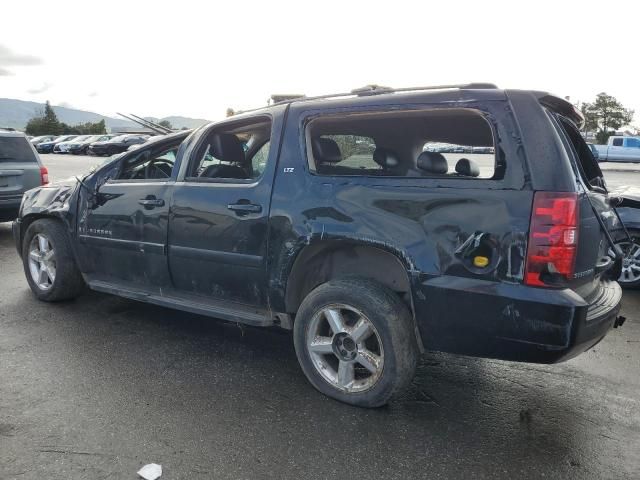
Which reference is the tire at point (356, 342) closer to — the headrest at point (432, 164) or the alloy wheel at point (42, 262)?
the headrest at point (432, 164)

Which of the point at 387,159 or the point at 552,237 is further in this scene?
the point at 387,159

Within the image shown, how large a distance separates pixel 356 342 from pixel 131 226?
2088 mm

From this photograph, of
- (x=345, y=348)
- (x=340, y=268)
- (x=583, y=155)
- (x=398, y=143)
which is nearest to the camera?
(x=345, y=348)

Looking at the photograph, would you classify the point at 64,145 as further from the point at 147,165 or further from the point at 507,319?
the point at 507,319

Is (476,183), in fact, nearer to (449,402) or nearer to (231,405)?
(449,402)

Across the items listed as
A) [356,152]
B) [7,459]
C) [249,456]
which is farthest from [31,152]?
[249,456]

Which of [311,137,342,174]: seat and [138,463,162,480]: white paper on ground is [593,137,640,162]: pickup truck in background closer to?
[311,137,342,174]: seat

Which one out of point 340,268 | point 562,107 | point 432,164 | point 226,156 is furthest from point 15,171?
point 562,107

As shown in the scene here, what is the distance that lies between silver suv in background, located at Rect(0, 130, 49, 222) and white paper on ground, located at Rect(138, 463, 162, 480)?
22.0 feet

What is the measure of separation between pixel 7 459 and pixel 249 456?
1.16 m

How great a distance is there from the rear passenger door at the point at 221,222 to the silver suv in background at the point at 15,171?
5275 millimetres

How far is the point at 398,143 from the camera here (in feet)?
14.1

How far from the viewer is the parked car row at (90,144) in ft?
125

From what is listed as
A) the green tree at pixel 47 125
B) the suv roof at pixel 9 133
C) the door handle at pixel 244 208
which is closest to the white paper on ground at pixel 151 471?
the door handle at pixel 244 208
